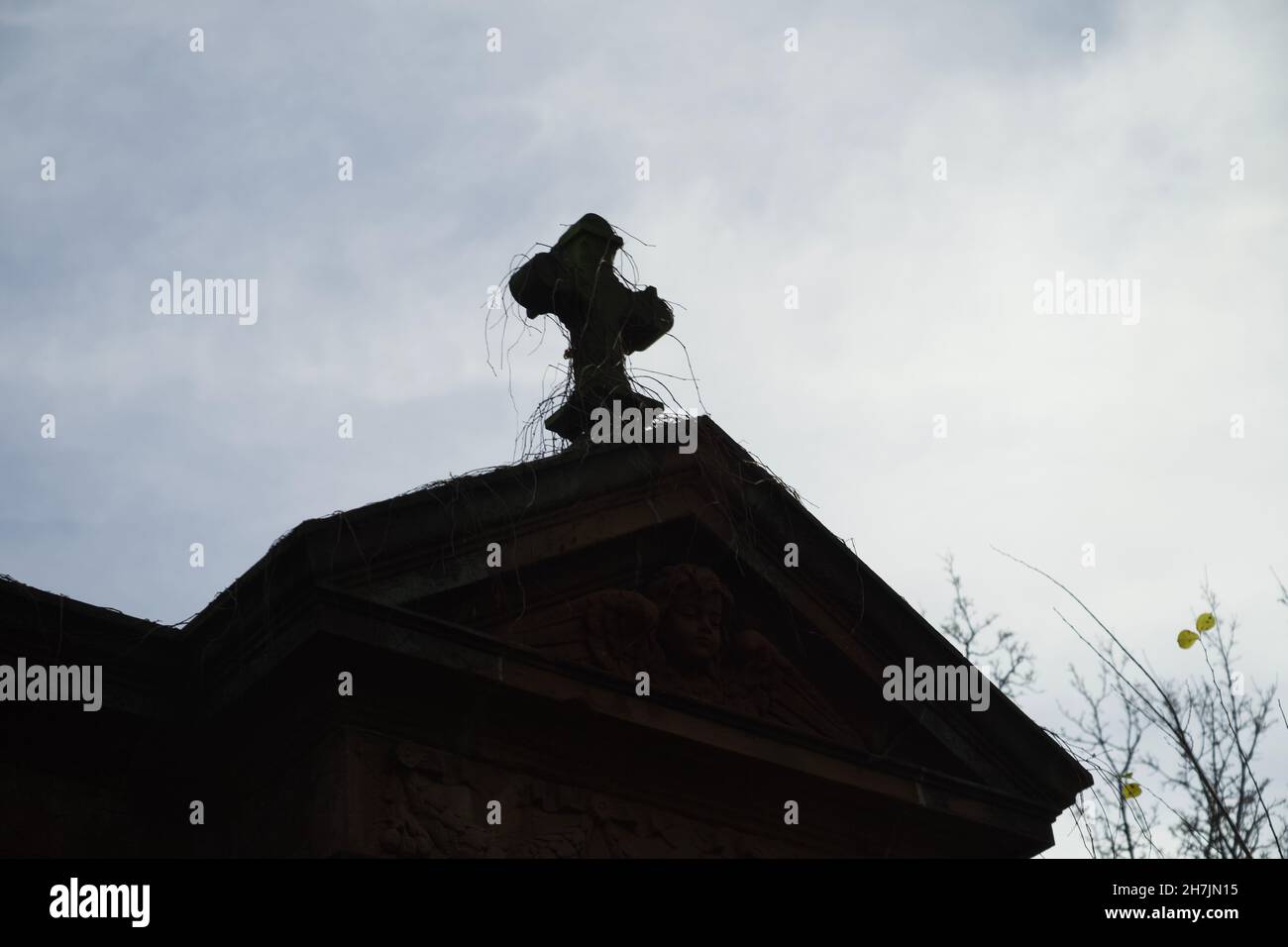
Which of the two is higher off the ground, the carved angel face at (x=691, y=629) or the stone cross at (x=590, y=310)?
the stone cross at (x=590, y=310)

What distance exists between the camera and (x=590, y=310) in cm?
887

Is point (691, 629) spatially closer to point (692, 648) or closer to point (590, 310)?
point (692, 648)

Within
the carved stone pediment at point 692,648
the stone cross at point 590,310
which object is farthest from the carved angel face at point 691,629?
the stone cross at point 590,310

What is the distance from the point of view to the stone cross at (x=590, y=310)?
845 centimetres

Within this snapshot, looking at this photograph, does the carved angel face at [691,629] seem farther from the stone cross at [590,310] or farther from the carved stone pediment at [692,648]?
the stone cross at [590,310]

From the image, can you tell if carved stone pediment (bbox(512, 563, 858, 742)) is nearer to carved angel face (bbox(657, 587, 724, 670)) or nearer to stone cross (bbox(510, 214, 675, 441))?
carved angel face (bbox(657, 587, 724, 670))

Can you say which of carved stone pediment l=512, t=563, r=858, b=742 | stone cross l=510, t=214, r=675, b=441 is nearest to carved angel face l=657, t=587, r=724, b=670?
carved stone pediment l=512, t=563, r=858, b=742

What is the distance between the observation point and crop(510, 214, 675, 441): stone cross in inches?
332

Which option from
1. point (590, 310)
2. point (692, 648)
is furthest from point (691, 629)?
point (590, 310)

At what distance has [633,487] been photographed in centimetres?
771

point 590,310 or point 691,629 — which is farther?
point 590,310

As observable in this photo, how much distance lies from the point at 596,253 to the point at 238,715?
3463mm

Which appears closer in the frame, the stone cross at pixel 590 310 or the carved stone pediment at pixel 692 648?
the carved stone pediment at pixel 692 648
